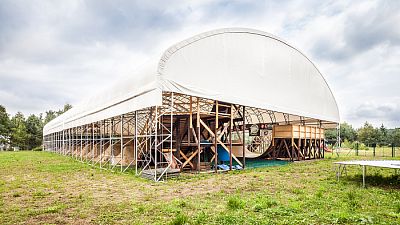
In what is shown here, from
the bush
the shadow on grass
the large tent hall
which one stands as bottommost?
the shadow on grass

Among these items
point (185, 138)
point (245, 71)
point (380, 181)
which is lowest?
→ point (380, 181)

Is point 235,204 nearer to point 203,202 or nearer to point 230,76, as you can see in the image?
point 203,202


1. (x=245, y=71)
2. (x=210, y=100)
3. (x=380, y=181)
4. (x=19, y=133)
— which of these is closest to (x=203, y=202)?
(x=380, y=181)

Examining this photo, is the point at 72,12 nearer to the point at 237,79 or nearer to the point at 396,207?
the point at 237,79

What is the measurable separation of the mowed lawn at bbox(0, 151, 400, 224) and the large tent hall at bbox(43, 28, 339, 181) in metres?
2.21

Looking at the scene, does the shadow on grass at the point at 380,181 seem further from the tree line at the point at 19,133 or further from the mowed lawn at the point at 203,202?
the tree line at the point at 19,133

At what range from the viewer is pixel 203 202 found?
6414 millimetres

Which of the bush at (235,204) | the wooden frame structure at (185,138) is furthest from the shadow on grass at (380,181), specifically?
the wooden frame structure at (185,138)

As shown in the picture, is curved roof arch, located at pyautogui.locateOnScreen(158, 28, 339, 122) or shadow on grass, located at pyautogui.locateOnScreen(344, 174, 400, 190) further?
curved roof arch, located at pyautogui.locateOnScreen(158, 28, 339, 122)

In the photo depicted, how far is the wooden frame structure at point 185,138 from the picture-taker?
39.1 feet

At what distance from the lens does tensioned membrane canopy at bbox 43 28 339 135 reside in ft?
36.3

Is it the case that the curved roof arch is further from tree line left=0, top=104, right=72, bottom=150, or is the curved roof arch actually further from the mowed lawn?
tree line left=0, top=104, right=72, bottom=150

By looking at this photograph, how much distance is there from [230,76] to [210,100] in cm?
146

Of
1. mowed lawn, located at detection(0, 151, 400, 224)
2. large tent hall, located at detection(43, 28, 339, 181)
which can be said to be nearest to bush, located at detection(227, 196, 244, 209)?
mowed lawn, located at detection(0, 151, 400, 224)
